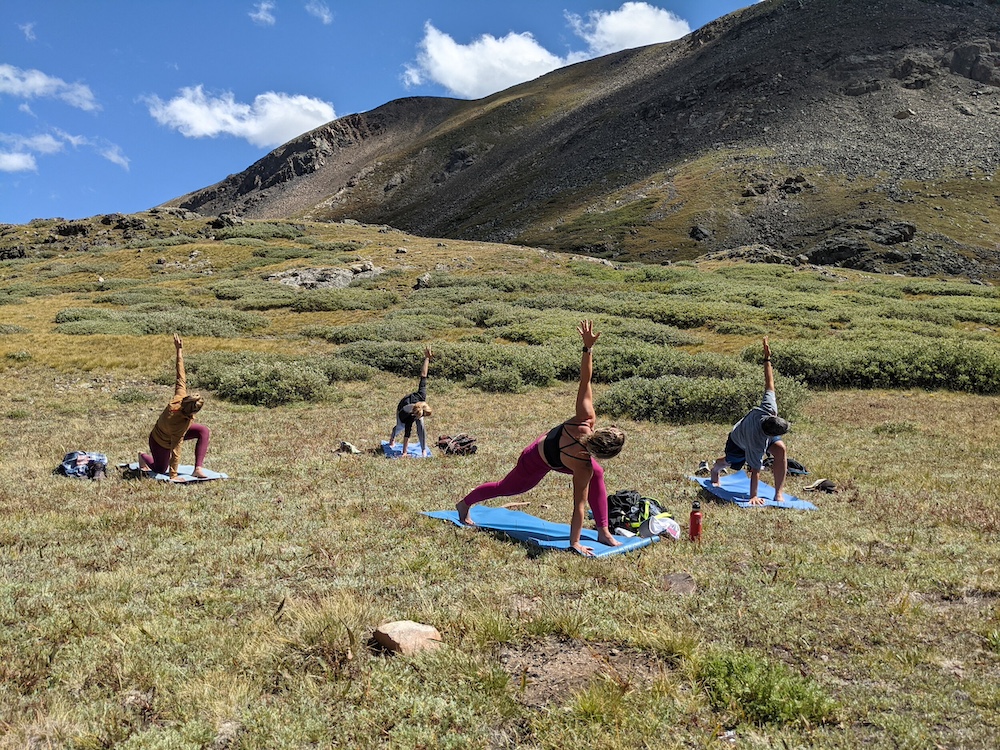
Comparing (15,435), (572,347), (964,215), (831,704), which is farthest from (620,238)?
(831,704)

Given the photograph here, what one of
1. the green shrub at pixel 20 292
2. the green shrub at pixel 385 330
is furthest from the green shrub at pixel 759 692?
the green shrub at pixel 20 292

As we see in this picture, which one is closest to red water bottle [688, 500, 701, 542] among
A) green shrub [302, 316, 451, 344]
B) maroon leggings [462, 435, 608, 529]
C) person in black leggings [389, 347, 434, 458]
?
maroon leggings [462, 435, 608, 529]

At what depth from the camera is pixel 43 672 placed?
4.45 metres

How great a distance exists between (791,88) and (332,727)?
126852 millimetres

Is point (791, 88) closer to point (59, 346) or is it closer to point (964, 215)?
point (964, 215)

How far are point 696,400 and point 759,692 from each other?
13.4 metres

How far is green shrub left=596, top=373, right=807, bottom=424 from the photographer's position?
55.2ft

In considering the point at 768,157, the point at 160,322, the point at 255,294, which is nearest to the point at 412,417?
the point at 160,322

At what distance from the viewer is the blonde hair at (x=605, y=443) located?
20.8ft

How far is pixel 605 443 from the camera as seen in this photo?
250 inches

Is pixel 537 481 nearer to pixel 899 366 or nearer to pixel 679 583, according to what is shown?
pixel 679 583

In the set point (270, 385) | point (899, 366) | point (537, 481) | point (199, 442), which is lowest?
point (199, 442)

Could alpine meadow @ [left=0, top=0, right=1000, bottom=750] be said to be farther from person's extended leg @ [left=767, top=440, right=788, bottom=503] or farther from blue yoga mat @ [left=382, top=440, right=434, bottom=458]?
person's extended leg @ [left=767, top=440, right=788, bottom=503]

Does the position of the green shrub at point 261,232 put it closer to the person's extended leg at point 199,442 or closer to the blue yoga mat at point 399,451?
the blue yoga mat at point 399,451
